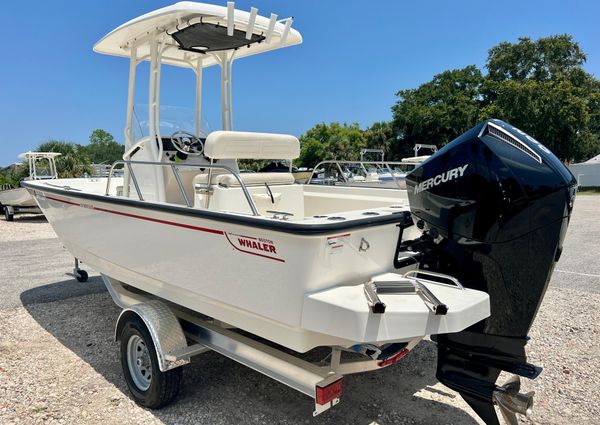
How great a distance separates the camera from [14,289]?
6156mm

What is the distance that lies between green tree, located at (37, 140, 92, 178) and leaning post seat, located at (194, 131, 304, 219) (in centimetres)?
1739

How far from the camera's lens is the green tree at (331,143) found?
43.2 m

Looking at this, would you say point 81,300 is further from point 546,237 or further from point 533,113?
point 533,113

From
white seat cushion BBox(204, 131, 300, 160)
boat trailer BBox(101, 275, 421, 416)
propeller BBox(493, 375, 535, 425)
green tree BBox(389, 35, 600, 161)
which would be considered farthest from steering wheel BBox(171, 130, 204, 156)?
green tree BBox(389, 35, 600, 161)

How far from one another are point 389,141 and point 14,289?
3750cm

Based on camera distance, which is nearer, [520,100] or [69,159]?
[69,159]

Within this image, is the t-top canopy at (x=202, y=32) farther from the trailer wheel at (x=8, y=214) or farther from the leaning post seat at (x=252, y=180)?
the trailer wheel at (x=8, y=214)

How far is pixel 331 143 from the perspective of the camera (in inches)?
1801

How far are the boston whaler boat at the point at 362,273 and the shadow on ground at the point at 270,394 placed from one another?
332 millimetres

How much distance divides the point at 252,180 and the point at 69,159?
1869 centimetres

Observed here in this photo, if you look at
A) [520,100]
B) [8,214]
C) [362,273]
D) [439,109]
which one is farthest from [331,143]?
[362,273]

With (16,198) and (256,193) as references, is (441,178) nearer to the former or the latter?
(256,193)

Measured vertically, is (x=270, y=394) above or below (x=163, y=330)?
below


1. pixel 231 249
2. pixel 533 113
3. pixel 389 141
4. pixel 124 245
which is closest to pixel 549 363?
pixel 231 249
